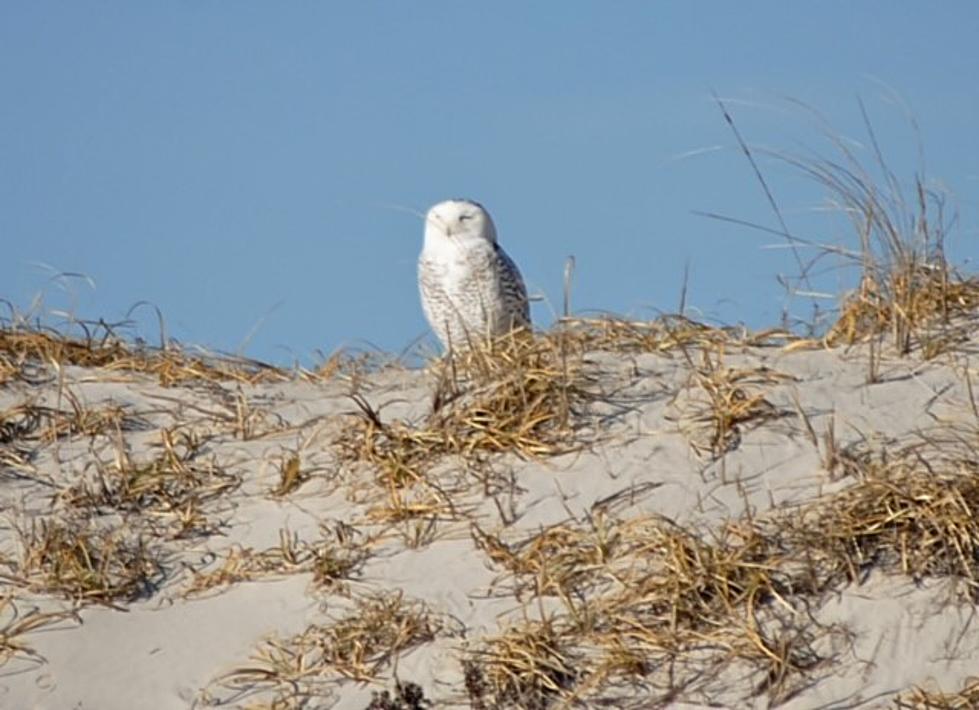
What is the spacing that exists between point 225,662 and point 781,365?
1.76 m

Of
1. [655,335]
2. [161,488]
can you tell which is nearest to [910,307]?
[655,335]

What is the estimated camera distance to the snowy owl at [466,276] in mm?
7164

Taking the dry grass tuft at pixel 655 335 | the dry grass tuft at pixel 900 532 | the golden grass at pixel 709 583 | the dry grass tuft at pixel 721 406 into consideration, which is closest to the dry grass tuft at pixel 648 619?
the golden grass at pixel 709 583

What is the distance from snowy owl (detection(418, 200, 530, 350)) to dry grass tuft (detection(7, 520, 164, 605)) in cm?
187

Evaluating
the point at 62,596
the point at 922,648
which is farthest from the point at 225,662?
the point at 922,648

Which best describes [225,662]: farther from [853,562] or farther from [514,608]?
[853,562]

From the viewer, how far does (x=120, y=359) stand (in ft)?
21.4

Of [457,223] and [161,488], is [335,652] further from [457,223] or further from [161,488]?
[457,223]

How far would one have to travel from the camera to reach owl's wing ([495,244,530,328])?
7.22 metres

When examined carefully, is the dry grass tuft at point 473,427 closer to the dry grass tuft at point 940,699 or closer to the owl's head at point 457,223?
the dry grass tuft at point 940,699

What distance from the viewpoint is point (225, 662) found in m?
5.09

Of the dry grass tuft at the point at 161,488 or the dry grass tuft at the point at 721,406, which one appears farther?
the dry grass tuft at the point at 161,488

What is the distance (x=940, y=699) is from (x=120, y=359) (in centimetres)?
288

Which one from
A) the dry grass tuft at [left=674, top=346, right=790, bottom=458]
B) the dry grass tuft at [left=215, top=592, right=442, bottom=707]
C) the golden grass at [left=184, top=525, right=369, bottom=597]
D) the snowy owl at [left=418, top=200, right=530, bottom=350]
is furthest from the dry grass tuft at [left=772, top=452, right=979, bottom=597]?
the snowy owl at [left=418, top=200, right=530, bottom=350]
